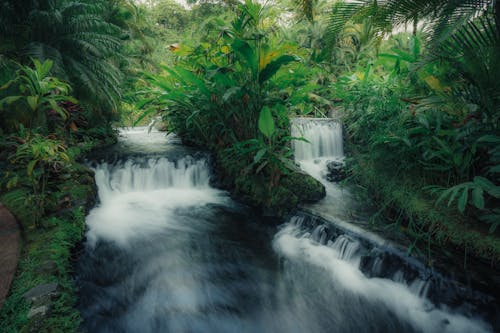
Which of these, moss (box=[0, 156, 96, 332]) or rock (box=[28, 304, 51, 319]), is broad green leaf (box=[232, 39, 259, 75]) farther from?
rock (box=[28, 304, 51, 319])

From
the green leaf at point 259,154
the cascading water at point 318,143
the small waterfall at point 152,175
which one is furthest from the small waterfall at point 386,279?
the cascading water at point 318,143

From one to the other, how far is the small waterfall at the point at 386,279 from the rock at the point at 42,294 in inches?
92.6

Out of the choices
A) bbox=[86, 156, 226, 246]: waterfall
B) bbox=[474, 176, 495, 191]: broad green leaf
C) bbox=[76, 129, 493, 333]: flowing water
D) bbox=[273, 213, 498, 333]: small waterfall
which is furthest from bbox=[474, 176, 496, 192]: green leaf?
bbox=[86, 156, 226, 246]: waterfall

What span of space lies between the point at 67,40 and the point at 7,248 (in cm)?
568

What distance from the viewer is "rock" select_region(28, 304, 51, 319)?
1.80 m

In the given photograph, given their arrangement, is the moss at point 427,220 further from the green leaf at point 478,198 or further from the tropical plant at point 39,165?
the tropical plant at point 39,165

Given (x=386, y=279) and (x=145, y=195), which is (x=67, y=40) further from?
(x=386, y=279)

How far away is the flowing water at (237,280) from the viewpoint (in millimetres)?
2314

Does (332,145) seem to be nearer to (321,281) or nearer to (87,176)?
(321,281)

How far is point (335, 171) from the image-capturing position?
221 inches

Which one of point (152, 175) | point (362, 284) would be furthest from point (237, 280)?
point (152, 175)

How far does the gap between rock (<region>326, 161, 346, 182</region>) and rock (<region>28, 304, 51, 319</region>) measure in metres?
4.86

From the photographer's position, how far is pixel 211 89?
3924 mm

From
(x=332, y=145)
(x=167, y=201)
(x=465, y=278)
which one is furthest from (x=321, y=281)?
(x=332, y=145)
